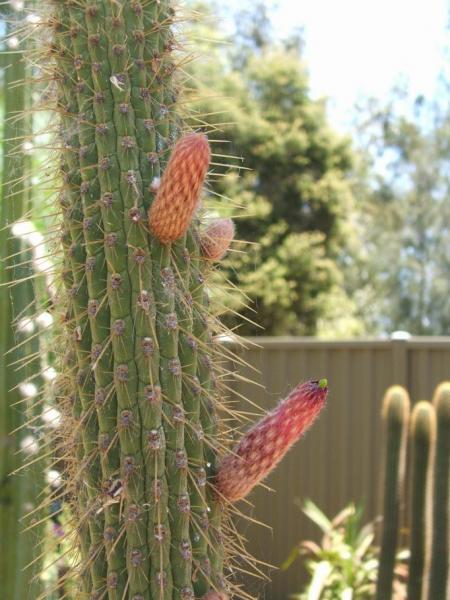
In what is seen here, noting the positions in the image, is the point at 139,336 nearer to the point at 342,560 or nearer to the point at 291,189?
the point at 342,560

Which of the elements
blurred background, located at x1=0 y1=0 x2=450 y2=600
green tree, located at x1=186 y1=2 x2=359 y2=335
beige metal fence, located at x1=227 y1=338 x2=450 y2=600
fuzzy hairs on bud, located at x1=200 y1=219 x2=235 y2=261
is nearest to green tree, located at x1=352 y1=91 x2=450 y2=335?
blurred background, located at x1=0 y1=0 x2=450 y2=600

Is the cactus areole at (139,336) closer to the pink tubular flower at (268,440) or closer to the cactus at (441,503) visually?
the pink tubular flower at (268,440)

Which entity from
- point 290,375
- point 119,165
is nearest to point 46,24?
point 119,165

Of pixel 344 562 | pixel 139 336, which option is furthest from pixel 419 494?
pixel 139 336

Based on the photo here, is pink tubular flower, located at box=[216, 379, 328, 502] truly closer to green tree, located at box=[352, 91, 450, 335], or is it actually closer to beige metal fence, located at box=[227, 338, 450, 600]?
beige metal fence, located at box=[227, 338, 450, 600]

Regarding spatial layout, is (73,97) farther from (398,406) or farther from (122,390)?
(398,406)

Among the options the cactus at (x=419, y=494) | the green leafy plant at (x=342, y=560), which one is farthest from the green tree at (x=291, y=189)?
the cactus at (x=419, y=494)
